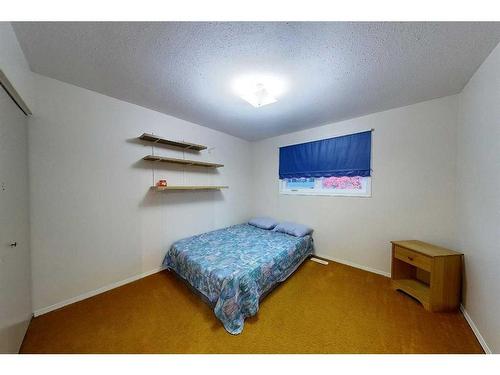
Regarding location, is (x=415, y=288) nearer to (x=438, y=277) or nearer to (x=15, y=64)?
(x=438, y=277)

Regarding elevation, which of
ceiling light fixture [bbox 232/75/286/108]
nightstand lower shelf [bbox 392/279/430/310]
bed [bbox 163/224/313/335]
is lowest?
nightstand lower shelf [bbox 392/279/430/310]

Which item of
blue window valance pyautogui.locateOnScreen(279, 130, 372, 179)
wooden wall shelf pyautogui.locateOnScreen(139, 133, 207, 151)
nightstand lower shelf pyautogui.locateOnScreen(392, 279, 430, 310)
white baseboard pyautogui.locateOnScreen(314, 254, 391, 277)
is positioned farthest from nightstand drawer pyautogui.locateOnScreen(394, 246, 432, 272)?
wooden wall shelf pyautogui.locateOnScreen(139, 133, 207, 151)

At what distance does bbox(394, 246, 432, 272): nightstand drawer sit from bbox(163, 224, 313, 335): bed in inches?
44.4

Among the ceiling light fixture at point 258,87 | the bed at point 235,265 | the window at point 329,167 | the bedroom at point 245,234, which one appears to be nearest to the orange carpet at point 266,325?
the bedroom at point 245,234

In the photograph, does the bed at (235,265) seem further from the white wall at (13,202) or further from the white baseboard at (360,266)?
the white wall at (13,202)

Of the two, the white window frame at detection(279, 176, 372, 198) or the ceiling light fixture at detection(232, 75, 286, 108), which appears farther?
the white window frame at detection(279, 176, 372, 198)

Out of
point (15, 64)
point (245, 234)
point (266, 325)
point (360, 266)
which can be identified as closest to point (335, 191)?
point (360, 266)

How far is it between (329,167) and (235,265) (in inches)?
83.7

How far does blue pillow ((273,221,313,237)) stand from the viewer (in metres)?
2.83

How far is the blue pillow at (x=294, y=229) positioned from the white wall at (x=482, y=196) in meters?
1.68

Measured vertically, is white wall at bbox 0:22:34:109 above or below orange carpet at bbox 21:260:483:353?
above

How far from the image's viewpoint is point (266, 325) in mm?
1522

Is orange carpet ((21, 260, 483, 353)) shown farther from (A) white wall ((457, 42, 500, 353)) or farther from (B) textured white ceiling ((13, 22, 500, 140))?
(B) textured white ceiling ((13, 22, 500, 140))

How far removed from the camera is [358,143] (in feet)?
8.43
